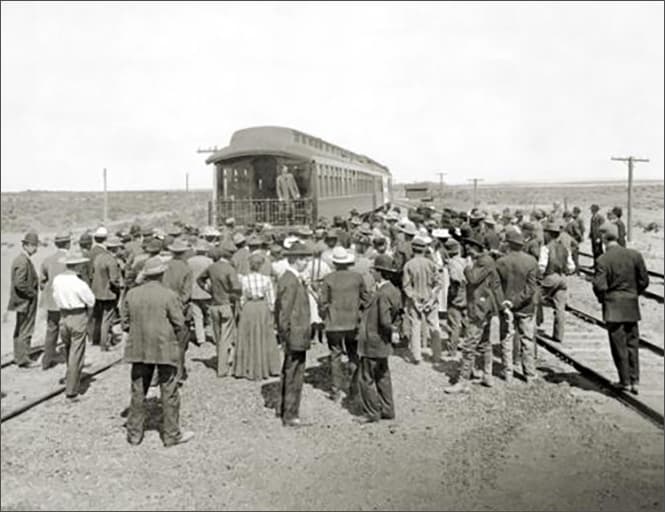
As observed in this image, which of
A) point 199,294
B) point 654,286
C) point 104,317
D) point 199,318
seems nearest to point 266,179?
point 199,318

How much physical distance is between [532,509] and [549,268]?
602 centimetres

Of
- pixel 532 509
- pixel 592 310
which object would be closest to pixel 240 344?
pixel 532 509

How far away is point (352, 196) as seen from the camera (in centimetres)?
2483

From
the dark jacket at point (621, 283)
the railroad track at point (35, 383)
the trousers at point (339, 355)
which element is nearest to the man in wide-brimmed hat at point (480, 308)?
the trousers at point (339, 355)

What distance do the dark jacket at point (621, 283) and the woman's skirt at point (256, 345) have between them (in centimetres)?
440

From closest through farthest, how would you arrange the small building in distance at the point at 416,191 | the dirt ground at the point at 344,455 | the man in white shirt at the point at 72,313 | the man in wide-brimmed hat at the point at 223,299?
the dirt ground at the point at 344,455 → the man in white shirt at the point at 72,313 → the man in wide-brimmed hat at the point at 223,299 → the small building in distance at the point at 416,191

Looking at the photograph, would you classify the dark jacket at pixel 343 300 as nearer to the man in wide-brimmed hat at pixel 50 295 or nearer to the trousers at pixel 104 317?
the man in wide-brimmed hat at pixel 50 295

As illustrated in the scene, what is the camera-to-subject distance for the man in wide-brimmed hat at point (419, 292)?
9695 mm

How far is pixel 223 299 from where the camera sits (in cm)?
948

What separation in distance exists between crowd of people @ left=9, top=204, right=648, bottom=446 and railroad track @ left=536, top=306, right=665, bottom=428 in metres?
0.31

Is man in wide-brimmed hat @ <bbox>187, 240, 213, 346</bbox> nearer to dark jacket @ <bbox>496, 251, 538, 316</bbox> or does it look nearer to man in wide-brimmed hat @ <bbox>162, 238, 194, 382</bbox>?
man in wide-brimmed hat @ <bbox>162, 238, 194, 382</bbox>

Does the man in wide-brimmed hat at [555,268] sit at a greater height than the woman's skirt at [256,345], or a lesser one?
greater

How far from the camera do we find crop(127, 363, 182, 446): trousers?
22.2 ft

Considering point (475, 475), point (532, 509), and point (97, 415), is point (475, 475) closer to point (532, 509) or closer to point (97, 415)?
point (532, 509)
